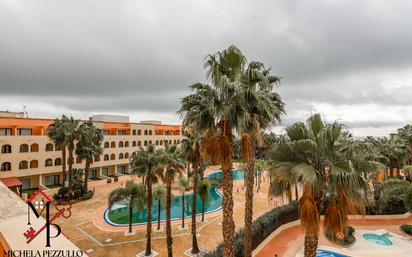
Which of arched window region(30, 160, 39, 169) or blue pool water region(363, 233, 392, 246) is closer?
blue pool water region(363, 233, 392, 246)

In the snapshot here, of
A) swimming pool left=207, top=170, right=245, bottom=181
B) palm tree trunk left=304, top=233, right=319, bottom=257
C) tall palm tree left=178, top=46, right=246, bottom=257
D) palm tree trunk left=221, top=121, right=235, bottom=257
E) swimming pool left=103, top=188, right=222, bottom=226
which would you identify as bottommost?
swimming pool left=103, top=188, right=222, bottom=226

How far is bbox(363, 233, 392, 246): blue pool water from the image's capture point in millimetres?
16094

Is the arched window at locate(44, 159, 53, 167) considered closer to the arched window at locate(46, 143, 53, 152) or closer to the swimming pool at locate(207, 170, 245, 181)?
the arched window at locate(46, 143, 53, 152)

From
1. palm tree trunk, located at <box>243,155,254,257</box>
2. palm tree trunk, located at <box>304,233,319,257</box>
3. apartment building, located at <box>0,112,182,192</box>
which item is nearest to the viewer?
palm tree trunk, located at <box>304,233,319,257</box>

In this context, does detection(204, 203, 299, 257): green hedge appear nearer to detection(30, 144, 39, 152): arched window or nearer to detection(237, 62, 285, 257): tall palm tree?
detection(237, 62, 285, 257): tall palm tree

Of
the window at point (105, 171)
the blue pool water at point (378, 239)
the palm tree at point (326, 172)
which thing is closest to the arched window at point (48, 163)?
the window at point (105, 171)

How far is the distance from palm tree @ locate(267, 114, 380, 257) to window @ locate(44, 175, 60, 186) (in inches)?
1492

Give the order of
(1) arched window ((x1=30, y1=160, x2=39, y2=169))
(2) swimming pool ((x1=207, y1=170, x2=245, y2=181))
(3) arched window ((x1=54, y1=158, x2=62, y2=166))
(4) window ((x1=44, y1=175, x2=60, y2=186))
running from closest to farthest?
(1) arched window ((x1=30, y1=160, x2=39, y2=169)), (3) arched window ((x1=54, y1=158, x2=62, y2=166)), (4) window ((x1=44, y1=175, x2=60, y2=186)), (2) swimming pool ((x1=207, y1=170, x2=245, y2=181))

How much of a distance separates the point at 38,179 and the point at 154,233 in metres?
23.4

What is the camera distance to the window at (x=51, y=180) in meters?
33.3

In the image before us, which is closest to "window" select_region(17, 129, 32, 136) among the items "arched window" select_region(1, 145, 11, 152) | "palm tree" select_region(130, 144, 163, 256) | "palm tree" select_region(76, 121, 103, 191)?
"arched window" select_region(1, 145, 11, 152)

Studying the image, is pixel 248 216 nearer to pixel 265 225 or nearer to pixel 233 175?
pixel 265 225

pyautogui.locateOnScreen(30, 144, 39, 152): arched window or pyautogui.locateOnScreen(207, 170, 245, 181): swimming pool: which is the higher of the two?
pyautogui.locateOnScreen(30, 144, 39, 152): arched window

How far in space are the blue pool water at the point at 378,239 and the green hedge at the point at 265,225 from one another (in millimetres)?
5304
